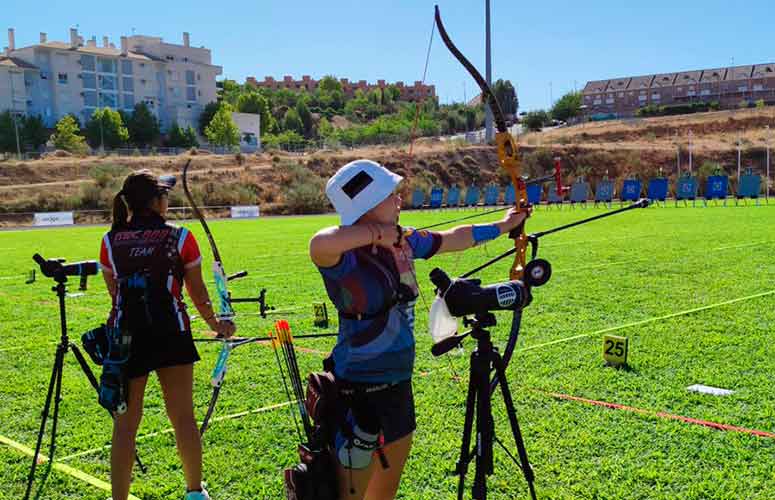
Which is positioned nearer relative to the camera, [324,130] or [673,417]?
[673,417]

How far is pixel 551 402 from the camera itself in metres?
5.13

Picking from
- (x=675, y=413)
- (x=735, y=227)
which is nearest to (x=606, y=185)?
(x=735, y=227)

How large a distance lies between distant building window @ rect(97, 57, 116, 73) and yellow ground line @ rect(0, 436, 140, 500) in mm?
105298

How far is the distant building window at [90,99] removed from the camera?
324ft

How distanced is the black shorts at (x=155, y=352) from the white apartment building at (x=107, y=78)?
10174 centimetres

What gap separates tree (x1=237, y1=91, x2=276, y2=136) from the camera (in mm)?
117875

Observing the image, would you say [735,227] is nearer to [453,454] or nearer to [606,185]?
[453,454]

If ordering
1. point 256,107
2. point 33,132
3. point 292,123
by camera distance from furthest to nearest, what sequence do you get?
point 292,123
point 256,107
point 33,132

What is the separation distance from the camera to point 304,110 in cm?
13650

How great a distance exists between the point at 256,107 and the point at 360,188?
393 ft

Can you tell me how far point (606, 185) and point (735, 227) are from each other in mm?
21938

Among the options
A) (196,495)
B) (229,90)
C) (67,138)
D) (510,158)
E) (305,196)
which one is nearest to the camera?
(196,495)

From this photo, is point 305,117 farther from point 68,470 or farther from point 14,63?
point 68,470

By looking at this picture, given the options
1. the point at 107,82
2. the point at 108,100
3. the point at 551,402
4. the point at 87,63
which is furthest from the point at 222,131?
the point at 551,402
